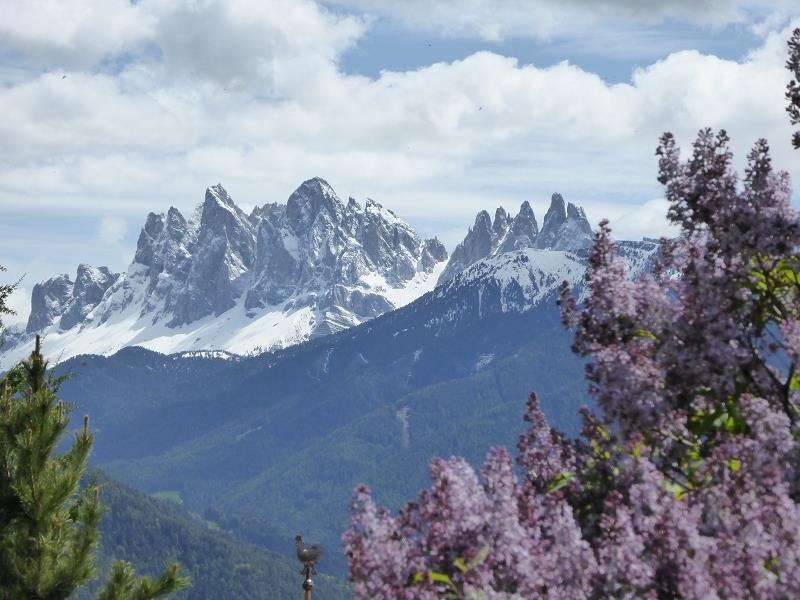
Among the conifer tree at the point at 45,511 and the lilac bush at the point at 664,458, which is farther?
the conifer tree at the point at 45,511

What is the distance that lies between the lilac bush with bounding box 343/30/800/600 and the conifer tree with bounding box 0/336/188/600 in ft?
47.0

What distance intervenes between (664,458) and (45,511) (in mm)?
15666

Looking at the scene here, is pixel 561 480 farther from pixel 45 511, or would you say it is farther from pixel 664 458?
pixel 45 511

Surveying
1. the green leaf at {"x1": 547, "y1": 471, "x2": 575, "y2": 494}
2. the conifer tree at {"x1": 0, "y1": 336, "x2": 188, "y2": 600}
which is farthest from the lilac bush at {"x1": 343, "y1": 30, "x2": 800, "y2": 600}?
the conifer tree at {"x1": 0, "y1": 336, "x2": 188, "y2": 600}

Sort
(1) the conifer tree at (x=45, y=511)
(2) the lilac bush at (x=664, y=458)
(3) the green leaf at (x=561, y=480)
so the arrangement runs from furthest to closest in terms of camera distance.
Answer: (1) the conifer tree at (x=45, y=511) < (3) the green leaf at (x=561, y=480) < (2) the lilac bush at (x=664, y=458)

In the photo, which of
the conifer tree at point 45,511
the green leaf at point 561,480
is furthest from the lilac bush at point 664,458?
the conifer tree at point 45,511

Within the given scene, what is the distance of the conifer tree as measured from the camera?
22312mm

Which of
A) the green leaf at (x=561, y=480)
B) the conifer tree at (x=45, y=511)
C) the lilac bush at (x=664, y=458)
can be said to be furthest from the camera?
the conifer tree at (x=45, y=511)

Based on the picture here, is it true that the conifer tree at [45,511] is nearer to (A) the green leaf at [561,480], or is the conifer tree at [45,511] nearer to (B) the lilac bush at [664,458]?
(B) the lilac bush at [664,458]

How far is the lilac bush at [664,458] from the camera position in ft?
26.5

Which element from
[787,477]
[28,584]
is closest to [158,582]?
[28,584]

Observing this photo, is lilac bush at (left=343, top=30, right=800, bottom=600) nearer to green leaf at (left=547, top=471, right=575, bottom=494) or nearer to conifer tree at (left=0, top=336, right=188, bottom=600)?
green leaf at (left=547, top=471, right=575, bottom=494)

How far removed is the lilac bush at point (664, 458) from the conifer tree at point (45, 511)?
14328 mm

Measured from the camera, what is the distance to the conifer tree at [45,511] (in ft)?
73.2
